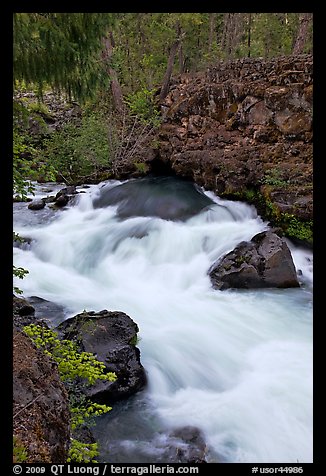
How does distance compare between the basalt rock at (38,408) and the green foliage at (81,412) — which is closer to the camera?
the basalt rock at (38,408)

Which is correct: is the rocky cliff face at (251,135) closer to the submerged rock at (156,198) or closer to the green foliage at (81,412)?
the submerged rock at (156,198)

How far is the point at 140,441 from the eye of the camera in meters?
4.50

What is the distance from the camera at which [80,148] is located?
15430mm

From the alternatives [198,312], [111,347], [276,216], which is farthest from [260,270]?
[111,347]

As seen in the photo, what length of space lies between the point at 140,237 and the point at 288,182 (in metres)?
5.17

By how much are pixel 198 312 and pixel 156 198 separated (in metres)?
5.94

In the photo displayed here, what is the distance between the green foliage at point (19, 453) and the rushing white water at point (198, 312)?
101 inches

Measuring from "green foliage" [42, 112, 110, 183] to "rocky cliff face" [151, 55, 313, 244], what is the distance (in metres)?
2.55

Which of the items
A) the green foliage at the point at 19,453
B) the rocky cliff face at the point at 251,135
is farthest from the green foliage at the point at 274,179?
the green foliage at the point at 19,453

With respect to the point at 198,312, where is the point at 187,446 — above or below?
below

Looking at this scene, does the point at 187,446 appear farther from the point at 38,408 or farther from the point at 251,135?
the point at 251,135

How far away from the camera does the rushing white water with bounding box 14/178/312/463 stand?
4.90 m

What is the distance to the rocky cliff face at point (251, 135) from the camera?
11.4 metres
